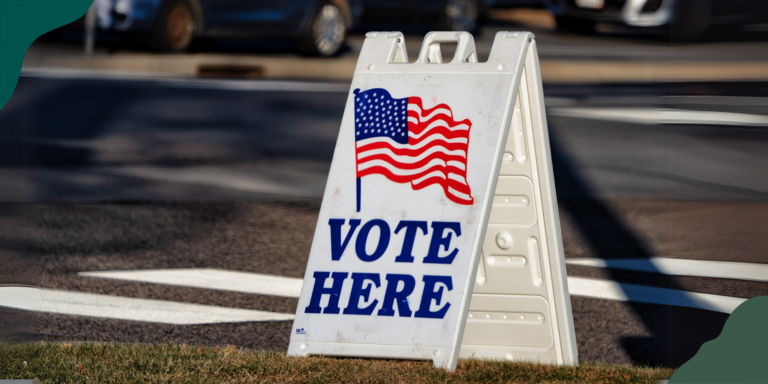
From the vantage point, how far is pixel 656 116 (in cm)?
1269

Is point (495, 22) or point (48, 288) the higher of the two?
point (495, 22)

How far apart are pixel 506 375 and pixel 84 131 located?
9377 mm

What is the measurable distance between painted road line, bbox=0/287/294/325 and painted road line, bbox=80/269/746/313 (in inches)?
16.2

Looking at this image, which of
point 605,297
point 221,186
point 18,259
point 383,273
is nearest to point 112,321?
point 18,259

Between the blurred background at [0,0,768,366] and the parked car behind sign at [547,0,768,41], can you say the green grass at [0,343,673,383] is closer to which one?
the blurred background at [0,0,768,366]

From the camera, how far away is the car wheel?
12094 millimetres

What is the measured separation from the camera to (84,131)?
40.3ft

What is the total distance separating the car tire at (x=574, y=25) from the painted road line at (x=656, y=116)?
45.0 inches

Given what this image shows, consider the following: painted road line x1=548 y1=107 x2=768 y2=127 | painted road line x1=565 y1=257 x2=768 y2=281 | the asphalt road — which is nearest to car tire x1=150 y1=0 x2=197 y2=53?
the asphalt road

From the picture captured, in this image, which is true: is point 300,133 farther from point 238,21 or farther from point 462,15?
point 462,15

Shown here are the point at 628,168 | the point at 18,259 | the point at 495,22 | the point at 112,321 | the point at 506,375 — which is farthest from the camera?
the point at 495,22

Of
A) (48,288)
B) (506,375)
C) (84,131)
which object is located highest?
(506,375)

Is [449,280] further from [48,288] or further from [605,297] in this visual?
A: [48,288]

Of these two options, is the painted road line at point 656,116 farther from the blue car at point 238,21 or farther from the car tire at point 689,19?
the blue car at point 238,21
